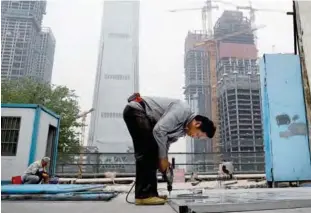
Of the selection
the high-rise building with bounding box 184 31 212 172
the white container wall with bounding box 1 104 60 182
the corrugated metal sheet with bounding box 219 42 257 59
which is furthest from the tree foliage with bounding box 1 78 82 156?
the corrugated metal sheet with bounding box 219 42 257 59

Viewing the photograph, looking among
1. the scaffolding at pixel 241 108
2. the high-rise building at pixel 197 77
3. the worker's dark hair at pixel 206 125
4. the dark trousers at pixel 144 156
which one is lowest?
the dark trousers at pixel 144 156

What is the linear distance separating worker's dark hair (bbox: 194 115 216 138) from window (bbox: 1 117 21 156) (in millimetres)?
5650

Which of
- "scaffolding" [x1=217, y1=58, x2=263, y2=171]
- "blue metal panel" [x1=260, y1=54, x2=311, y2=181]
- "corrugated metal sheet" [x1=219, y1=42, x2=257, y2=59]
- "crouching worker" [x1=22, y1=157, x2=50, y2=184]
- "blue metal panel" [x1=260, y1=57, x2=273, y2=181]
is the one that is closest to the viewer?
"blue metal panel" [x1=260, y1=54, x2=311, y2=181]

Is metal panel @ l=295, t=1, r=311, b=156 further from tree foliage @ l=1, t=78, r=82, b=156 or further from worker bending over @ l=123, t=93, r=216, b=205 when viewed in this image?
tree foliage @ l=1, t=78, r=82, b=156

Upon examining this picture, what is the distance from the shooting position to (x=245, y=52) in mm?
43750

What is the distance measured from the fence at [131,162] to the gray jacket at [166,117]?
7.47 meters

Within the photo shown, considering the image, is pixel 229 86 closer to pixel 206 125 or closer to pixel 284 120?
pixel 284 120

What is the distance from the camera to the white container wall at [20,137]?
6203 mm

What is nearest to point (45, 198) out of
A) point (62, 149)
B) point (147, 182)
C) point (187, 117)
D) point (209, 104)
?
point (147, 182)

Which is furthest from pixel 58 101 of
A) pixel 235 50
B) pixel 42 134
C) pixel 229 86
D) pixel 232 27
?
pixel 232 27

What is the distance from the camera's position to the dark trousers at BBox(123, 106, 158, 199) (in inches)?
82.2

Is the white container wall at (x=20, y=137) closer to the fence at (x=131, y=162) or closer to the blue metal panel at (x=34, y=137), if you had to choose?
the blue metal panel at (x=34, y=137)

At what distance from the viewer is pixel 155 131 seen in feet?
6.57

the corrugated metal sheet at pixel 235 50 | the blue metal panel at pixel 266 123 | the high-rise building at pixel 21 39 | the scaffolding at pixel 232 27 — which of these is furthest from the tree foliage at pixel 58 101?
the scaffolding at pixel 232 27
